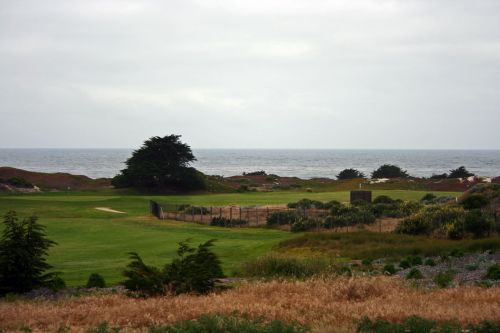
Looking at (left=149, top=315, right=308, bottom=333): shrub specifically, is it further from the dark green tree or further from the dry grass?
the dark green tree

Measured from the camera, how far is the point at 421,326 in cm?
944

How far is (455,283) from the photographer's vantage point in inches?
627

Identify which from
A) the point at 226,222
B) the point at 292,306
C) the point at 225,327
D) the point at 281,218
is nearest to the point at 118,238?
the point at 226,222

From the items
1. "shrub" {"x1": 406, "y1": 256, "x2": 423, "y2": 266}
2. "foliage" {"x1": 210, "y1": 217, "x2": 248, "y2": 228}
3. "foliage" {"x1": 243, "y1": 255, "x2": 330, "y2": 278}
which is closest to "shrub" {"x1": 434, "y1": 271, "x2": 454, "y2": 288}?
"foliage" {"x1": 243, "y1": 255, "x2": 330, "y2": 278}

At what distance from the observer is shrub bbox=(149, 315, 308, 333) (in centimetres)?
966

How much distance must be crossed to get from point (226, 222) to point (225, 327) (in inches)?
1223

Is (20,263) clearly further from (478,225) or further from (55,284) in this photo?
(478,225)

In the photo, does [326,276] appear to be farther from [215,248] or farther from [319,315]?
[215,248]

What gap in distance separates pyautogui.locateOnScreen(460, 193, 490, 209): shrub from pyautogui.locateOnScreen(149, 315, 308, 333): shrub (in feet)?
99.8

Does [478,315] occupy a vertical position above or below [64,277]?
above

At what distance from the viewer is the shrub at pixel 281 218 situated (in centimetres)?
3991

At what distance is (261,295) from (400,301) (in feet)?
9.53

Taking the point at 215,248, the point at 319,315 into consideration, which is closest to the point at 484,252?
the point at 215,248

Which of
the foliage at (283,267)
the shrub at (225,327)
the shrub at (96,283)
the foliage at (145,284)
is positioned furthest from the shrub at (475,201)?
the shrub at (225,327)
